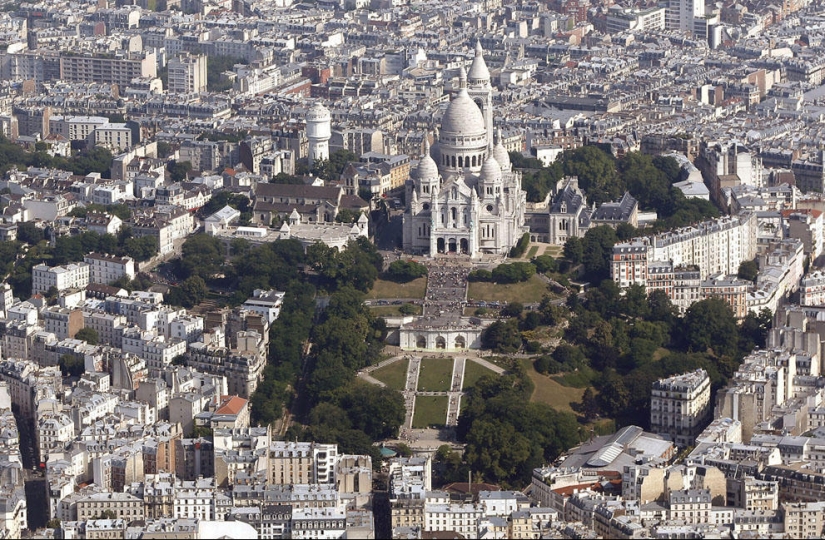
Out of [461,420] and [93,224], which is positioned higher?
[93,224]

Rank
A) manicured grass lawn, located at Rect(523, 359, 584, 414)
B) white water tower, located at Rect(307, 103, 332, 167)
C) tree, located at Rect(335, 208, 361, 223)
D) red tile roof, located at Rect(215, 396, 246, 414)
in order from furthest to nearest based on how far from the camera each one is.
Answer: white water tower, located at Rect(307, 103, 332, 167) → tree, located at Rect(335, 208, 361, 223) → manicured grass lawn, located at Rect(523, 359, 584, 414) → red tile roof, located at Rect(215, 396, 246, 414)

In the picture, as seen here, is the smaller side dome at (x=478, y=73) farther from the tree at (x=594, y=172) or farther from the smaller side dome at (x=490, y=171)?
the smaller side dome at (x=490, y=171)

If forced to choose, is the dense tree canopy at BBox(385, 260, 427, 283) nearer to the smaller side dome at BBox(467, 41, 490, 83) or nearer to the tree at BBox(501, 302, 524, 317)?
the tree at BBox(501, 302, 524, 317)

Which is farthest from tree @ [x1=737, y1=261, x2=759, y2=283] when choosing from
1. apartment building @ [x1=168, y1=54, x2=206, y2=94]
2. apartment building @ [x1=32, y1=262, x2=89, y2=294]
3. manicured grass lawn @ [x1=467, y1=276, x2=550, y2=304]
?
apartment building @ [x1=168, y1=54, x2=206, y2=94]

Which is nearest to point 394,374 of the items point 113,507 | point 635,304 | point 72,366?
Answer: point 635,304

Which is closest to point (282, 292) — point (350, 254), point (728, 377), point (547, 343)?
point (350, 254)

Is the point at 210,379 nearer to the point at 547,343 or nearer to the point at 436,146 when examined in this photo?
the point at 547,343

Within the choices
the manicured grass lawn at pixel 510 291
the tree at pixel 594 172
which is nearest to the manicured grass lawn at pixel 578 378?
the manicured grass lawn at pixel 510 291
